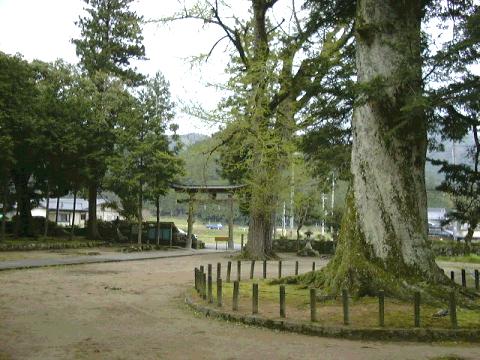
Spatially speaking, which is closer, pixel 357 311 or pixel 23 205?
pixel 357 311

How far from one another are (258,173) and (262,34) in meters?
6.80

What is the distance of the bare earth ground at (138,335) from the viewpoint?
645cm

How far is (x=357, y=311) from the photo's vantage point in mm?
8984

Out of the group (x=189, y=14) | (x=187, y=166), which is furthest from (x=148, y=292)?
(x=187, y=166)

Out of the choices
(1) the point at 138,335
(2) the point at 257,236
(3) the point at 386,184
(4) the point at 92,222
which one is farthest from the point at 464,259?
(1) the point at 138,335

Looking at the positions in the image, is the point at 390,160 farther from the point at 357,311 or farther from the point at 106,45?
the point at 106,45

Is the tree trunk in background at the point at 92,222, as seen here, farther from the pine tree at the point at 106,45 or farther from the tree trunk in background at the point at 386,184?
the tree trunk in background at the point at 386,184

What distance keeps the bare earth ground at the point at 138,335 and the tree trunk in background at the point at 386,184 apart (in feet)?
9.62

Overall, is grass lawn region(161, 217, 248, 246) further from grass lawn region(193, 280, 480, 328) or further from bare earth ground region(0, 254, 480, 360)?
grass lawn region(193, 280, 480, 328)

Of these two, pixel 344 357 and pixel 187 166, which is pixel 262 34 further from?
pixel 344 357

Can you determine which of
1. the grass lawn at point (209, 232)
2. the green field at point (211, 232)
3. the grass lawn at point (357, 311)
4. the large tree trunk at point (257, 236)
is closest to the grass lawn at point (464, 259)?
the large tree trunk at point (257, 236)

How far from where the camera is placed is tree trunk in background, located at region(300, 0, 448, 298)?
1005cm

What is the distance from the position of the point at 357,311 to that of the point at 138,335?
4025 millimetres

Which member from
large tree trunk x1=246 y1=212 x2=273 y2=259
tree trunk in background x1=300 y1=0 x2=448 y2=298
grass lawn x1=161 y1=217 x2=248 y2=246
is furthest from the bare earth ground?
grass lawn x1=161 y1=217 x2=248 y2=246
